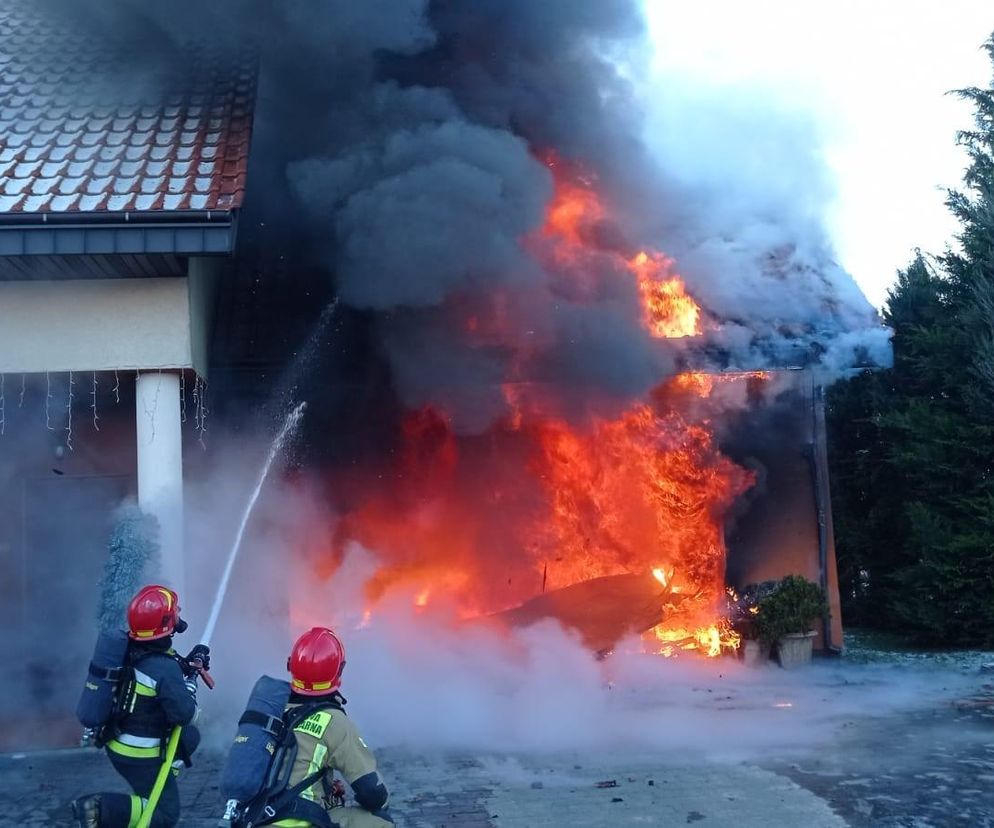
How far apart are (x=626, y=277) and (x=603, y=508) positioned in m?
2.54

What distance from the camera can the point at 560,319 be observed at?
9.91 m

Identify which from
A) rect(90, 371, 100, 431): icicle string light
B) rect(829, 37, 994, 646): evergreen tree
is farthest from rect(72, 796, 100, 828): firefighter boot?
rect(829, 37, 994, 646): evergreen tree

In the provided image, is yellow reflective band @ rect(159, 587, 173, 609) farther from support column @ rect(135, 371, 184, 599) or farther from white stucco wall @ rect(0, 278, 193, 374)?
white stucco wall @ rect(0, 278, 193, 374)

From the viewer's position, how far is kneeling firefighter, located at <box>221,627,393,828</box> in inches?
124

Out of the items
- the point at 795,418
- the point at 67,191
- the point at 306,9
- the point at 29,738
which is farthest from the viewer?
the point at 795,418

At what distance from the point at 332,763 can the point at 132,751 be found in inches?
57.5

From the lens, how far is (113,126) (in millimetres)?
7641

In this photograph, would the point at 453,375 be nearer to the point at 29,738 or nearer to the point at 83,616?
the point at 83,616

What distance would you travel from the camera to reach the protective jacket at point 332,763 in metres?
3.19

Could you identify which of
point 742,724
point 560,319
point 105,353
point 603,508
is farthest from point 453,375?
point 742,724

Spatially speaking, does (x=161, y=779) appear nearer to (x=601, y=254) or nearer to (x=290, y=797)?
(x=290, y=797)

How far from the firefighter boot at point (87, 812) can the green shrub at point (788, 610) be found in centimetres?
722

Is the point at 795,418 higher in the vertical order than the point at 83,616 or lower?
higher

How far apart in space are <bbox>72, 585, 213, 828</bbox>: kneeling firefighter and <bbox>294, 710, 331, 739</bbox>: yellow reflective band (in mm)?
1188
